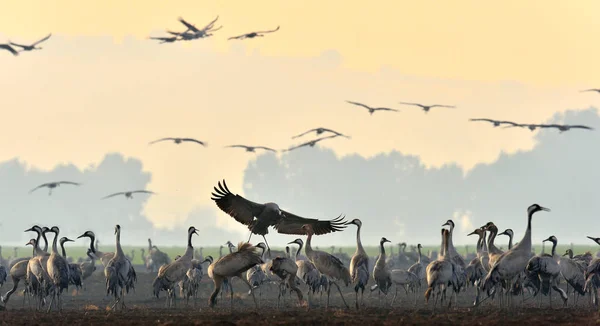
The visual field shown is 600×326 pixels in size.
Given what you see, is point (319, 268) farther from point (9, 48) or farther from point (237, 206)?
point (9, 48)

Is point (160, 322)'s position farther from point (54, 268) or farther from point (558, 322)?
point (558, 322)

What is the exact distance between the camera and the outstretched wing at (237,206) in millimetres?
32531

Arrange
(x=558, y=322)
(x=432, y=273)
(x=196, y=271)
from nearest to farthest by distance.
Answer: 1. (x=558, y=322)
2. (x=432, y=273)
3. (x=196, y=271)

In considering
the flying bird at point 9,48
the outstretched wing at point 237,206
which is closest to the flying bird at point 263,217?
the outstretched wing at point 237,206

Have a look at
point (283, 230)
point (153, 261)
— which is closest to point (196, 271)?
point (283, 230)

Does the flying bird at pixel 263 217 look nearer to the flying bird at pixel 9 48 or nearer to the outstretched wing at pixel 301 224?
the outstretched wing at pixel 301 224

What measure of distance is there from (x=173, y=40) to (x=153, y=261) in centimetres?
2161

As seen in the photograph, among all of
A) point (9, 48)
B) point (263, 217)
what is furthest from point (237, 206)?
point (9, 48)

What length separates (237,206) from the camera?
33.1 metres

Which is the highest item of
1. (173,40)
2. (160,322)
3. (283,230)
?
(173,40)

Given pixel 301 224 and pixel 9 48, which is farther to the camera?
pixel 9 48

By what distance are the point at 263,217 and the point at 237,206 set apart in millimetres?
959

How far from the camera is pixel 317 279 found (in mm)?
35625

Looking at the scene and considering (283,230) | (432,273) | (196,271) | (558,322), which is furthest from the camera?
(196,271)
